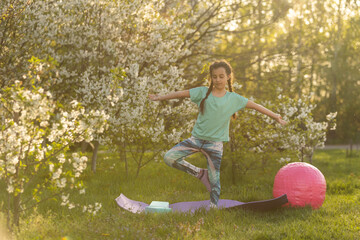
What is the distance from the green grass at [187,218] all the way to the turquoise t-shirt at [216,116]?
111 cm

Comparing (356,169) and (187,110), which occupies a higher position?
(187,110)

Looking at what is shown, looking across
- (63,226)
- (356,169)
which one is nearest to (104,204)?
(63,226)

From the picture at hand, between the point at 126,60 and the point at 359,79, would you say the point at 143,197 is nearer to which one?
the point at 126,60

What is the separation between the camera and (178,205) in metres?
6.23

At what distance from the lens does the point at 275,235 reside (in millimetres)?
4562

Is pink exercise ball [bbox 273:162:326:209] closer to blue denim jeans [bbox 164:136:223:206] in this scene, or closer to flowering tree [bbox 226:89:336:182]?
blue denim jeans [bbox 164:136:223:206]

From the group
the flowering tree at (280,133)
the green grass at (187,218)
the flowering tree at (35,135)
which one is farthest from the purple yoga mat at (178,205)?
the flowering tree at (280,133)

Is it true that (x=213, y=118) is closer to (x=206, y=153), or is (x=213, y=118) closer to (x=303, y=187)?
(x=206, y=153)

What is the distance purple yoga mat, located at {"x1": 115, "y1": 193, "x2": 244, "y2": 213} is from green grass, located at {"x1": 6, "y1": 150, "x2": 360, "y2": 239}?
0.58ft

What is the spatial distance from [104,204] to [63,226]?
1.69m

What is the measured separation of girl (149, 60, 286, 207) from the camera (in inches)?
219

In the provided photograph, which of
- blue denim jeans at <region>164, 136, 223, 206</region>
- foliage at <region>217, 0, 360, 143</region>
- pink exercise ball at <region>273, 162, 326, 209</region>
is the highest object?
foliage at <region>217, 0, 360, 143</region>

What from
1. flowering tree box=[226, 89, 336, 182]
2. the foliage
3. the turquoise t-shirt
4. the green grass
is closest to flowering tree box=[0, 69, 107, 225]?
the green grass

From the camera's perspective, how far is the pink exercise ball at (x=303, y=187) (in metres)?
5.79
